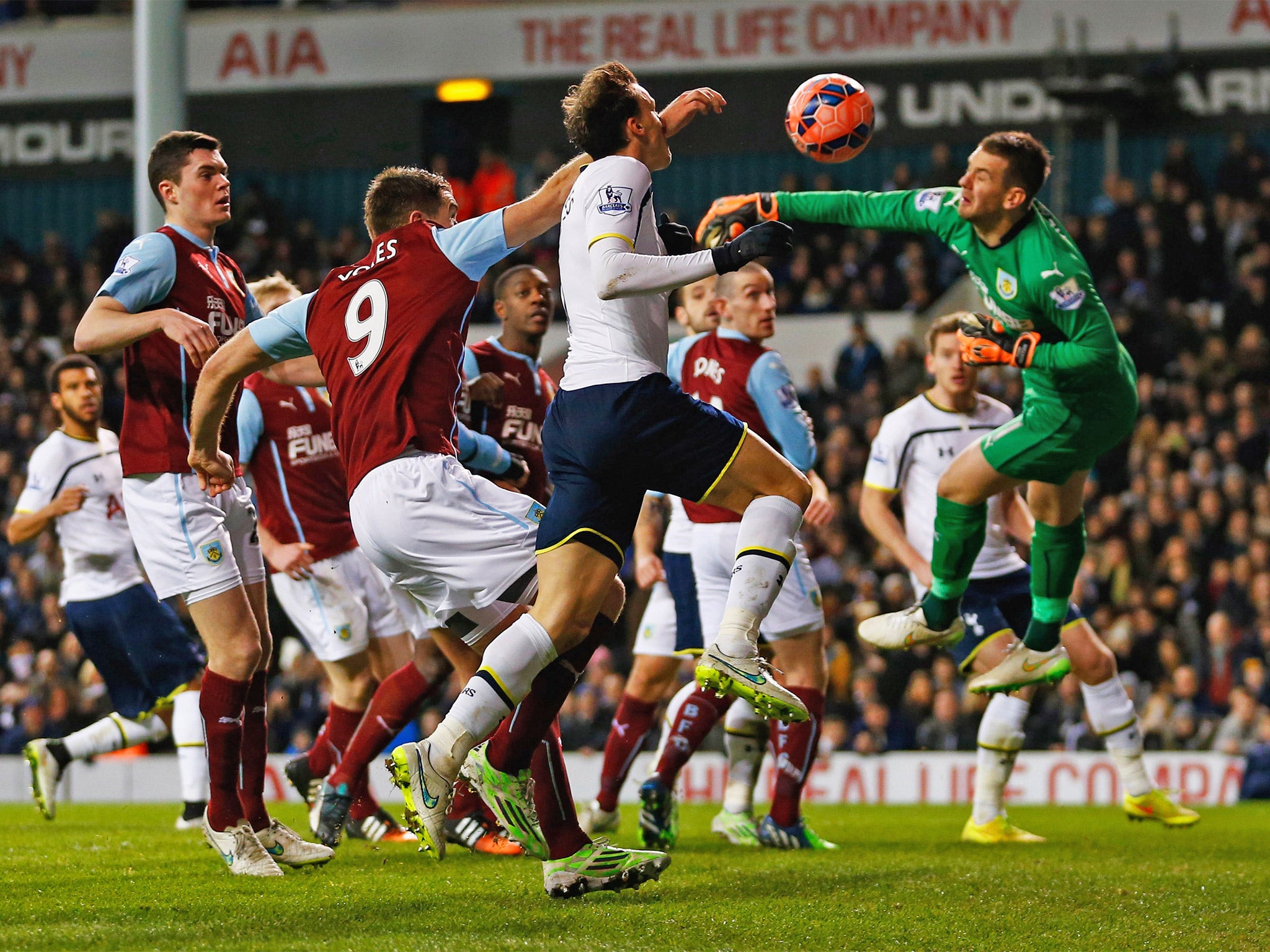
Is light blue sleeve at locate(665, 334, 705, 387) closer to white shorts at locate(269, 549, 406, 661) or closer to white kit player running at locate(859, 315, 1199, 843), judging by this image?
white kit player running at locate(859, 315, 1199, 843)

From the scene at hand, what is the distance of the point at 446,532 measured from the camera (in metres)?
5.29

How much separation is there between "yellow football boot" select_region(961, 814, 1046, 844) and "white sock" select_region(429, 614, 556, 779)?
3710 mm

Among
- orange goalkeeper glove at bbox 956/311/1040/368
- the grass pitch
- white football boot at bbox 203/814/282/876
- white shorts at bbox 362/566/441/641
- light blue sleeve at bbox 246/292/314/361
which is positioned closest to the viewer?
the grass pitch

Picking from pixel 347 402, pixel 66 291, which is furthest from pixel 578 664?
pixel 66 291

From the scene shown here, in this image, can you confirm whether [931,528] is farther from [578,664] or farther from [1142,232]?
[1142,232]

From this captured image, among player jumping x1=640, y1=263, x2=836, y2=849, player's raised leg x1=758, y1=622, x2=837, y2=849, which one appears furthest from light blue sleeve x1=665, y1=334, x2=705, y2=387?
player's raised leg x1=758, y1=622, x2=837, y2=849

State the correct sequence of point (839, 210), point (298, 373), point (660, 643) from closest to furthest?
point (839, 210)
point (298, 373)
point (660, 643)

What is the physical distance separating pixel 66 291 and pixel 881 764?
15.2 meters

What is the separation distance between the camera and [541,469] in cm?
804

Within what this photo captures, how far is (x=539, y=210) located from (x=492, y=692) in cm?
168

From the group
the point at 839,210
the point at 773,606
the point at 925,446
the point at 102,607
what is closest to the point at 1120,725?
the point at 925,446

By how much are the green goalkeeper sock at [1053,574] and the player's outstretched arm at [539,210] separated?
2.77 metres

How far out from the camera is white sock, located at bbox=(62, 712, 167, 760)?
922cm

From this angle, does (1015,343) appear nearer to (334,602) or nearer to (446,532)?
(446,532)
